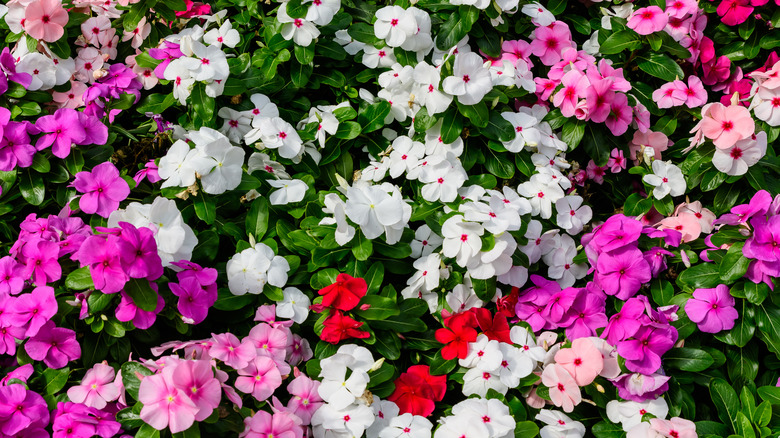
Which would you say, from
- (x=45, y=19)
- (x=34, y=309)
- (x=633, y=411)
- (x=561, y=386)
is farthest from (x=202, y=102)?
(x=633, y=411)

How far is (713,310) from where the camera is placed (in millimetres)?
2662

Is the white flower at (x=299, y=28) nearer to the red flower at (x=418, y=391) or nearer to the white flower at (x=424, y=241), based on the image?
the white flower at (x=424, y=241)

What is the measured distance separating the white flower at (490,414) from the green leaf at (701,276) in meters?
0.91

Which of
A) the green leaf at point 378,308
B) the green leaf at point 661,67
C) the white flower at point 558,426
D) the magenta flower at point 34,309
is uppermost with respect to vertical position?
the green leaf at point 661,67

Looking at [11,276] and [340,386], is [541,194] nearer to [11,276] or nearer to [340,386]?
[340,386]

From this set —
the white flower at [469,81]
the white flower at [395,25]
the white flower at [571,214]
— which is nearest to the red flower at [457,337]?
the white flower at [571,214]

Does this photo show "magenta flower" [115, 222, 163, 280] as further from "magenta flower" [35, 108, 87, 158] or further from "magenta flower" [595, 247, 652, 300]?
"magenta flower" [595, 247, 652, 300]

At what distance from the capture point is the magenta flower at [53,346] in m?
2.33

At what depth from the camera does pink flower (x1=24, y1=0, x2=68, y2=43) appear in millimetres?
3114

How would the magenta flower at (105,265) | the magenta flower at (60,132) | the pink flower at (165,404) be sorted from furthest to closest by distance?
the magenta flower at (60,132), the magenta flower at (105,265), the pink flower at (165,404)

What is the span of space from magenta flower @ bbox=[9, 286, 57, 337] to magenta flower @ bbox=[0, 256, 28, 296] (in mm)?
69

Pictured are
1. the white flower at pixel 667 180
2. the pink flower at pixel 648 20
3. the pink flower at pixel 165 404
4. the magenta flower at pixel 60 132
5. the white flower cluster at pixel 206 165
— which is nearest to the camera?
the pink flower at pixel 165 404

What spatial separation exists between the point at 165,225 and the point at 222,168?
0.31 m

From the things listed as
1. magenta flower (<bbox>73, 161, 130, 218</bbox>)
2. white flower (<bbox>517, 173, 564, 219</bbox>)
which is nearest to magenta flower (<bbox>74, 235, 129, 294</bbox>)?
magenta flower (<bbox>73, 161, 130, 218</bbox>)
